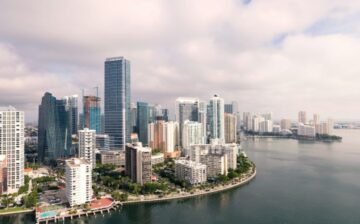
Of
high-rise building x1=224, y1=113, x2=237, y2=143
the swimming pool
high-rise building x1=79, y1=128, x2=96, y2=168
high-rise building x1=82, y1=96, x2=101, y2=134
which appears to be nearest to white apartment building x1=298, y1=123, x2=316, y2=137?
high-rise building x1=224, y1=113, x2=237, y2=143

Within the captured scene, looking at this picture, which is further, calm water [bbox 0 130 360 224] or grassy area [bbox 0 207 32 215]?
grassy area [bbox 0 207 32 215]

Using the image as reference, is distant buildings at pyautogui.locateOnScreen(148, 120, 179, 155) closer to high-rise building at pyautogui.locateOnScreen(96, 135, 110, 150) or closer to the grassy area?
high-rise building at pyautogui.locateOnScreen(96, 135, 110, 150)

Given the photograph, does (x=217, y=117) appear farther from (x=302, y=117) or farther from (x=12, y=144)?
(x=302, y=117)

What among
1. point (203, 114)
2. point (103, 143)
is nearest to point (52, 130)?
point (103, 143)

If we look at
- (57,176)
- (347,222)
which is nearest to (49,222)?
(57,176)

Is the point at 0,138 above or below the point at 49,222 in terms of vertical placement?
above

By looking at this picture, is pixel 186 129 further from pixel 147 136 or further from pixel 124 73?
pixel 124 73

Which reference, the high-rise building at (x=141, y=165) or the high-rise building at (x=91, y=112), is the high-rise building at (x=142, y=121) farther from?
the high-rise building at (x=141, y=165)
